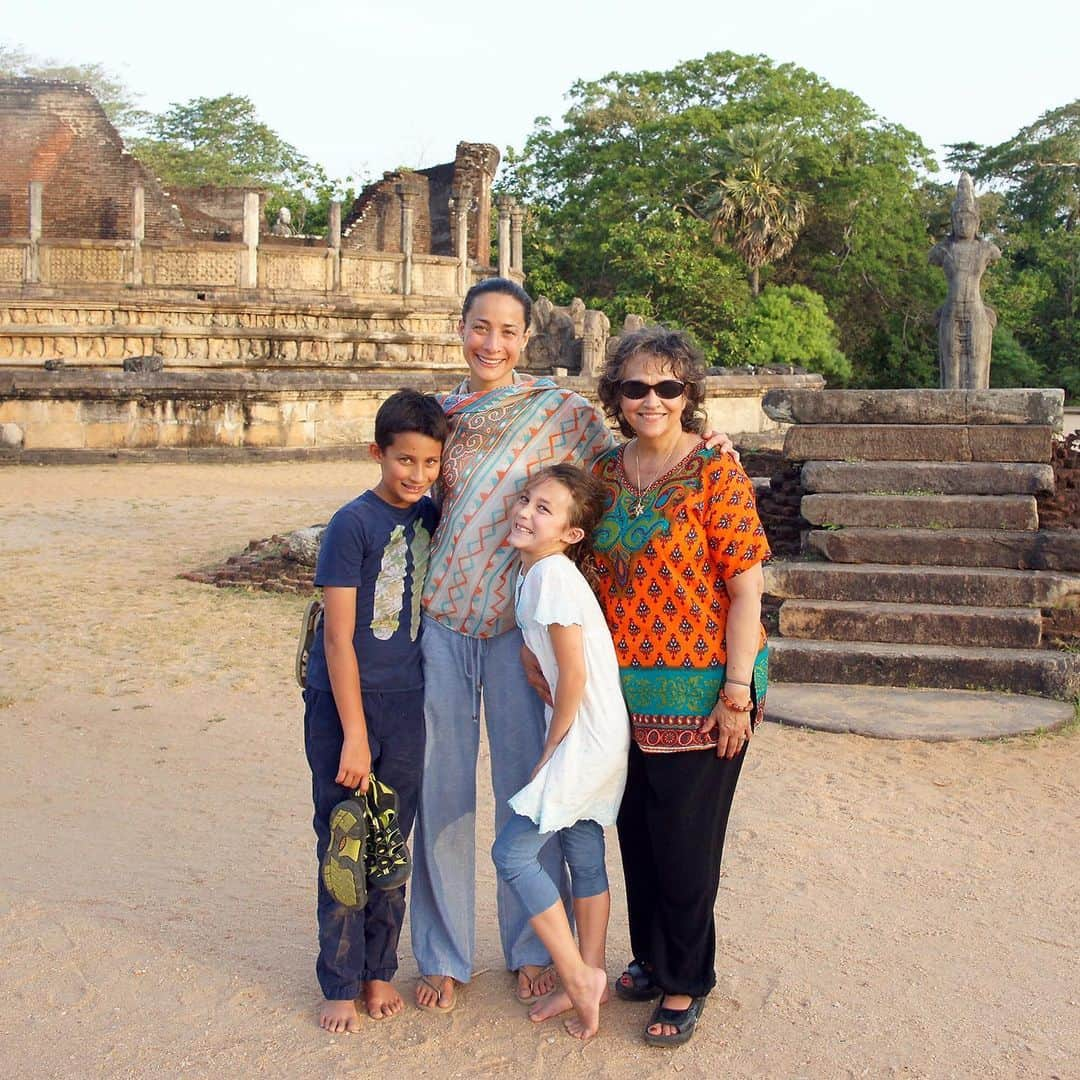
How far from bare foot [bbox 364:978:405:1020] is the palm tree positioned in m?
30.6

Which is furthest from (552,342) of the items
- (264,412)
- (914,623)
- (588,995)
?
(588,995)

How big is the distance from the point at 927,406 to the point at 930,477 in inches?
16.6

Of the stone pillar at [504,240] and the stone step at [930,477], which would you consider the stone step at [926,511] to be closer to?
the stone step at [930,477]

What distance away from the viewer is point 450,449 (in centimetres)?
293

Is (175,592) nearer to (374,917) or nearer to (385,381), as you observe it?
(374,917)

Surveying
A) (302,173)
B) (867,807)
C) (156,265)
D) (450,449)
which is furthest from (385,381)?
(302,173)

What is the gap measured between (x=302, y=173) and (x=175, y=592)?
36740 mm

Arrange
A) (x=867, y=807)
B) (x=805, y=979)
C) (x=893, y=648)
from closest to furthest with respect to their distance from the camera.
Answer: (x=805, y=979) < (x=867, y=807) < (x=893, y=648)

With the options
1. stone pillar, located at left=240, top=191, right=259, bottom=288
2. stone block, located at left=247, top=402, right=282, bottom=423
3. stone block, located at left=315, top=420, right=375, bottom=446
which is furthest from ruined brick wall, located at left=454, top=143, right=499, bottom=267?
stone block, located at left=247, top=402, right=282, bottom=423

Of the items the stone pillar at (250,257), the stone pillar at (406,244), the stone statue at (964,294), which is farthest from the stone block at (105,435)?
the stone pillar at (406,244)

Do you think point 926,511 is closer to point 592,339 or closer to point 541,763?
point 541,763

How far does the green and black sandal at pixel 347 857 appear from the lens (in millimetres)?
2715

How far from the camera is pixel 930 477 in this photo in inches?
273

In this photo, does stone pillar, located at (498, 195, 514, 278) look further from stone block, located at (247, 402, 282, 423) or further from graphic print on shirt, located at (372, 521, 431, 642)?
graphic print on shirt, located at (372, 521, 431, 642)
